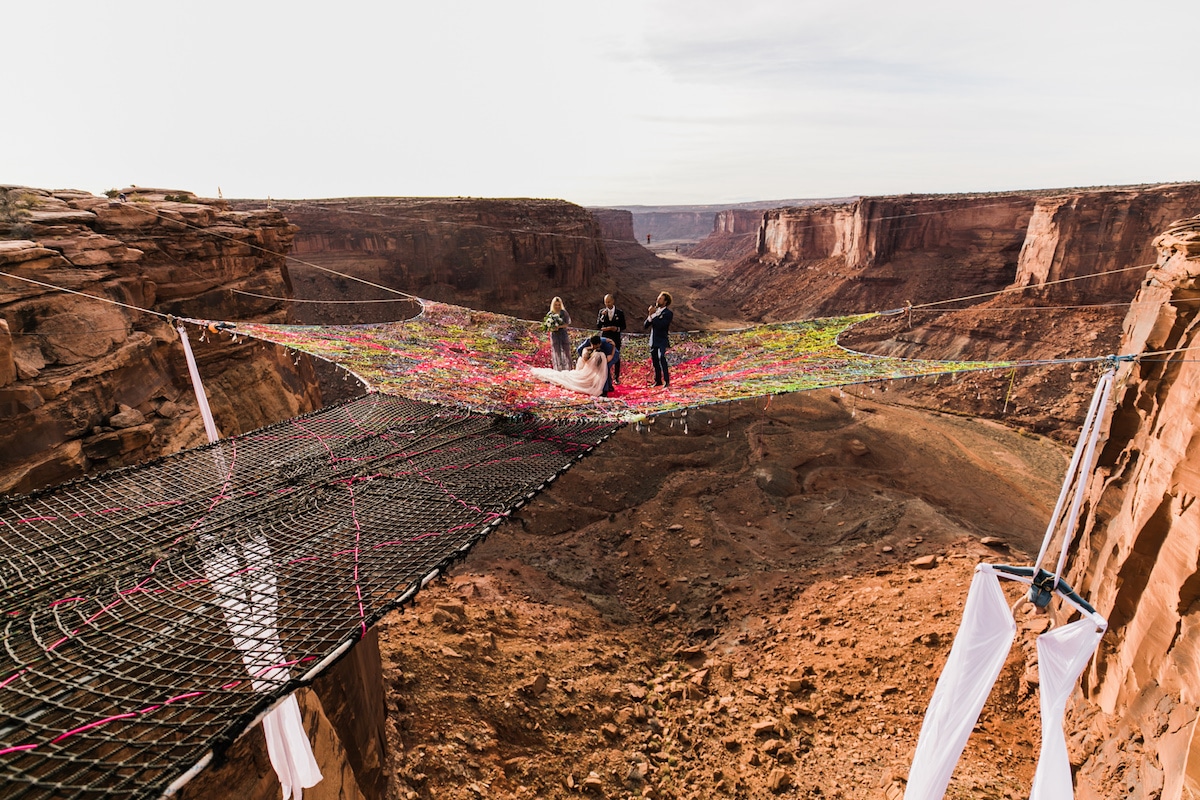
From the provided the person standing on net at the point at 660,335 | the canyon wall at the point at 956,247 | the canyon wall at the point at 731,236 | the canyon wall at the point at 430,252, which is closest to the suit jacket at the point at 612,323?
the person standing on net at the point at 660,335

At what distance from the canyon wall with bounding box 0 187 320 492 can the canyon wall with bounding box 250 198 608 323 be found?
12474 mm

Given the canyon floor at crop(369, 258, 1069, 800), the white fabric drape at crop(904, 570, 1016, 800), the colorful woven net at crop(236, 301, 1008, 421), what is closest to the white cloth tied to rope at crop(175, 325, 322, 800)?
the canyon floor at crop(369, 258, 1069, 800)

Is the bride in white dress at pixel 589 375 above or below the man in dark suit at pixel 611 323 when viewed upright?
below

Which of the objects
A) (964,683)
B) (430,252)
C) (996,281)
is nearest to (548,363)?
(964,683)

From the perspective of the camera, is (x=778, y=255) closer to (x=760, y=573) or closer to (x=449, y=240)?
(x=449, y=240)

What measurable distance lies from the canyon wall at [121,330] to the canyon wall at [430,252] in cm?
1247

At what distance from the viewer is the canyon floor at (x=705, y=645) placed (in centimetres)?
478

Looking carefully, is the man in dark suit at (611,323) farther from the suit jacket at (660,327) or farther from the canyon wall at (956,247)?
the canyon wall at (956,247)

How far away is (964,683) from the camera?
3121mm

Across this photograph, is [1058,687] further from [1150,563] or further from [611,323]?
[611,323]

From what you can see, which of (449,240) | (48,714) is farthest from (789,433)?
(449,240)

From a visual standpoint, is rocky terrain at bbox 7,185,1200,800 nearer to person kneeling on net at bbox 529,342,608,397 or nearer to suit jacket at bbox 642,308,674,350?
person kneeling on net at bbox 529,342,608,397

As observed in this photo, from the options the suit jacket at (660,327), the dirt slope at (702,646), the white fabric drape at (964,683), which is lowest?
the dirt slope at (702,646)

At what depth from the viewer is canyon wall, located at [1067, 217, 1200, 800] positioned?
135 inches
